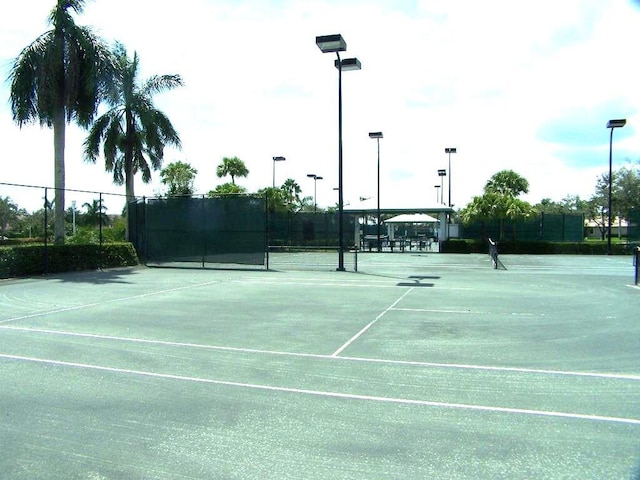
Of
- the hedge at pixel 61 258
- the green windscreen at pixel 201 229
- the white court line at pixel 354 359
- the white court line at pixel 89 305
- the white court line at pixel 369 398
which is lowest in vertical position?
the white court line at pixel 369 398

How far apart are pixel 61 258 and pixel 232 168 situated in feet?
95.8

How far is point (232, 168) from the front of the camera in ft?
158

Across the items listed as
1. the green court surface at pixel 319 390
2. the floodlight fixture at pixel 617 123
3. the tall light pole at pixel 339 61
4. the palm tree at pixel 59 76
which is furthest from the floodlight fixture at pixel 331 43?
the floodlight fixture at pixel 617 123

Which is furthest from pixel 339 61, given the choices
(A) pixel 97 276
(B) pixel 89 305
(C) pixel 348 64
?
(B) pixel 89 305

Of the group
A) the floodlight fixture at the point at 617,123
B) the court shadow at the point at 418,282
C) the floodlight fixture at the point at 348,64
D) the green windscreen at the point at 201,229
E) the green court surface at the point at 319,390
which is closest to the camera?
the green court surface at the point at 319,390

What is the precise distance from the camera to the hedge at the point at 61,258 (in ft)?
58.6

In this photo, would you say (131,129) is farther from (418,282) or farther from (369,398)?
(369,398)

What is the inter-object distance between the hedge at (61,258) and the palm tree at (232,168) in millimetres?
25307

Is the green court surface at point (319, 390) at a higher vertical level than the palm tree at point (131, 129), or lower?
lower

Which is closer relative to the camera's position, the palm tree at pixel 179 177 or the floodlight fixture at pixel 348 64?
the floodlight fixture at pixel 348 64

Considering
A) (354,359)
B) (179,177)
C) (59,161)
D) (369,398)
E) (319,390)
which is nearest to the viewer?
(369,398)

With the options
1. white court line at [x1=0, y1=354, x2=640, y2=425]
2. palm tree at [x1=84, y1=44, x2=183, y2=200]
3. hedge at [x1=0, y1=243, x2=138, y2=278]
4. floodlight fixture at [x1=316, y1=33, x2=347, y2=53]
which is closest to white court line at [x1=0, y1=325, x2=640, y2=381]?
white court line at [x1=0, y1=354, x2=640, y2=425]

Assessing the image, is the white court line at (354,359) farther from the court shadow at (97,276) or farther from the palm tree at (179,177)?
the palm tree at (179,177)

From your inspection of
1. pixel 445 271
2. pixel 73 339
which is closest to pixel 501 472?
pixel 73 339
